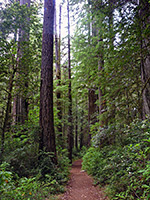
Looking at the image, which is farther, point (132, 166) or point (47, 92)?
point (47, 92)

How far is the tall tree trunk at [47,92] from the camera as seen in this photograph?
6.13 metres

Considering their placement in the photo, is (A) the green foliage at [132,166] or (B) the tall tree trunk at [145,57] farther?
(B) the tall tree trunk at [145,57]

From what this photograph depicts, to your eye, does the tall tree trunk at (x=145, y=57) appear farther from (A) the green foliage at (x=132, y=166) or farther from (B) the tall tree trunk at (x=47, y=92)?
(B) the tall tree trunk at (x=47, y=92)

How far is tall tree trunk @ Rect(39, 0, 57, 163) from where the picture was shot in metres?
6.13

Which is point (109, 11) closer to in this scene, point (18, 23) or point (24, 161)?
point (18, 23)

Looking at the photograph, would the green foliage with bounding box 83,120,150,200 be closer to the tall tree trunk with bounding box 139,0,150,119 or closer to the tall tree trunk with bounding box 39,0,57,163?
the tall tree trunk with bounding box 139,0,150,119

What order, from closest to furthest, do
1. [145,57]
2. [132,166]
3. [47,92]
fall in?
[132,166]
[145,57]
[47,92]

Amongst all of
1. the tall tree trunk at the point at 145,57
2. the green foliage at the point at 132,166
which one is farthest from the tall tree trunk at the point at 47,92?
the tall tree trunk at the point at 145,57

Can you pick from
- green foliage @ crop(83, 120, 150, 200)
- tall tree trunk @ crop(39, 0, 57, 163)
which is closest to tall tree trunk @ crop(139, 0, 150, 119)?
green foliage @ crop(83, 120, 150, 200)

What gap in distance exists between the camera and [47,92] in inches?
256

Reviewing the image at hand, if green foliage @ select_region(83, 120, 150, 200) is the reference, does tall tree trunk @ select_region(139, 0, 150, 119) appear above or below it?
above

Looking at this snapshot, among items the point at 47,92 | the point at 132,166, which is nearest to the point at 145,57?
the point at 132,166

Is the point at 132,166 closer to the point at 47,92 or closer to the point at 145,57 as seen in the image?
the point at 145,57

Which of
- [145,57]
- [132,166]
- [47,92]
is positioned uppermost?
[145,57]
